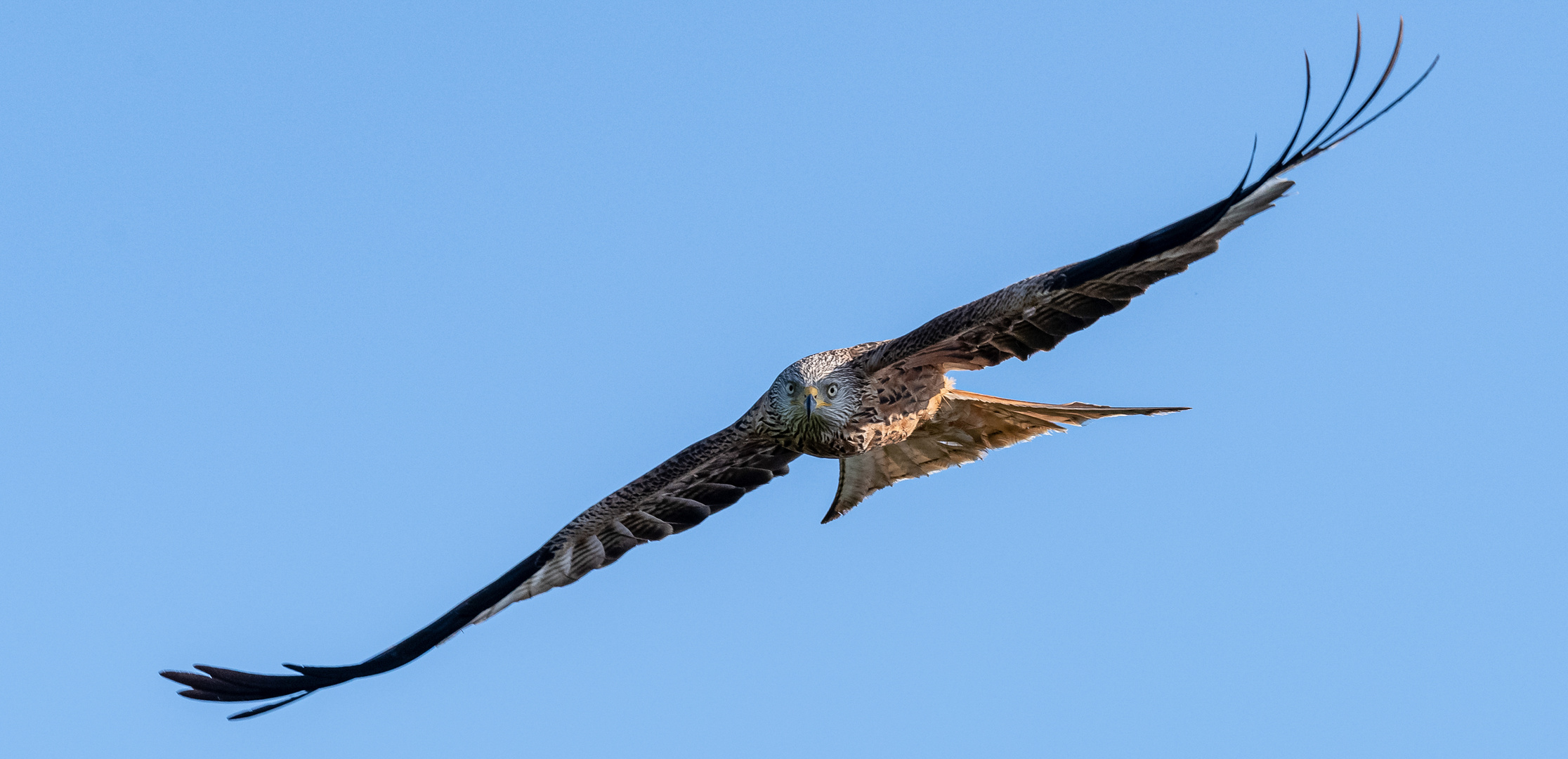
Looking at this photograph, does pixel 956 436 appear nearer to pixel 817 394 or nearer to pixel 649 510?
pixel 817 394

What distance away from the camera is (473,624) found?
1045 centimetres

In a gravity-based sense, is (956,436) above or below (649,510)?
above

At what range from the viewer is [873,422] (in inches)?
401

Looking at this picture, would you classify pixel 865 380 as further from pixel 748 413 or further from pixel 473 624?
pixel 473 624

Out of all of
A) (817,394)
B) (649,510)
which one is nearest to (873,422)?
(817,394)

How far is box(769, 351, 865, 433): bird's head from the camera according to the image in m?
9.99

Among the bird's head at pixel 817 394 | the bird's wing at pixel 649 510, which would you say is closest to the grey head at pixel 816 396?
the bird's head at pixel 817 394

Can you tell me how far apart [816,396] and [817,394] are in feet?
0.05

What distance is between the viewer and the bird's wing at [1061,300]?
9086mm

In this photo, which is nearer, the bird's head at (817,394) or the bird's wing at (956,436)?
the bird's head at (817,394)

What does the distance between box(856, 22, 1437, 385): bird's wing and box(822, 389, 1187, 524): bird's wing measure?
1.50ft

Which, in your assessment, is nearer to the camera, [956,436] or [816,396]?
[816,396]

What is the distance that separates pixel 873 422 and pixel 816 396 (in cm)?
47

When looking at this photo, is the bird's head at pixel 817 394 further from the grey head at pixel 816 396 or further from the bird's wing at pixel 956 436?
the bird's wing at pixel 956 436
